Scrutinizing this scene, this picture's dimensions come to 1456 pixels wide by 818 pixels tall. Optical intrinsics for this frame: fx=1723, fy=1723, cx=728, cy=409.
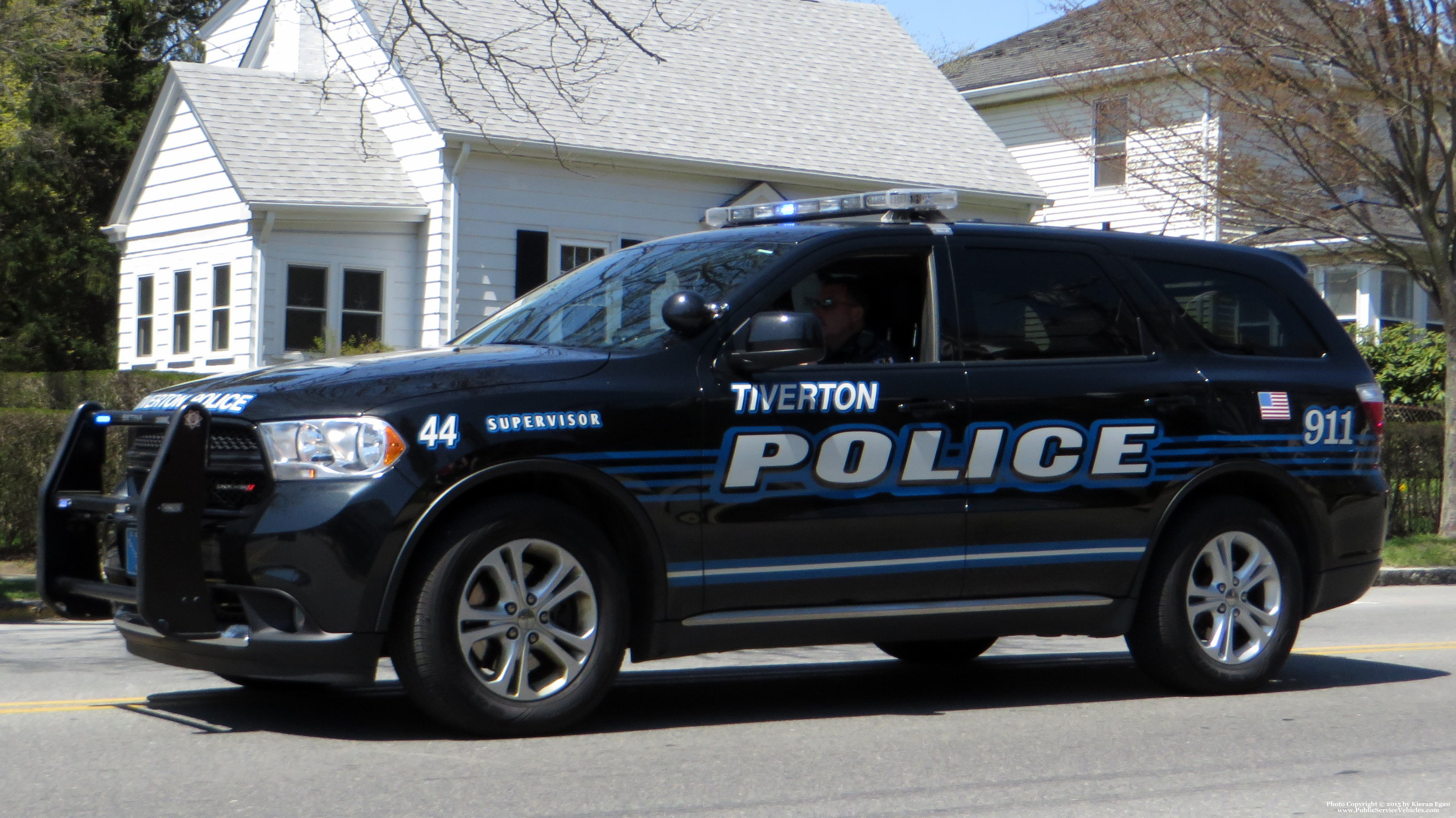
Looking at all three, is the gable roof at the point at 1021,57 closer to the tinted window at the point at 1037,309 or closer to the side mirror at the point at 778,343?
the tinted window at the point at 1037,309

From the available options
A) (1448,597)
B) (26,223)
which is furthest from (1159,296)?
(26,223)

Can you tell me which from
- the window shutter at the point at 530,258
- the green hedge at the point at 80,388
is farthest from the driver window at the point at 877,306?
the window shutter at the point at 530,258

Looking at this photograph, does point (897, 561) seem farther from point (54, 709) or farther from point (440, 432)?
point (54, 709)

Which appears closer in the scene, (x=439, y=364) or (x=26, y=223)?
(x=439, y=364)

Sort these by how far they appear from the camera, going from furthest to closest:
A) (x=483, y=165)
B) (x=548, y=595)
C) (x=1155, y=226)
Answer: (x=1155, y=226), (x=483, y=165), (x=548, y=595)

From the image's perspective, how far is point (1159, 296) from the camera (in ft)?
24.1

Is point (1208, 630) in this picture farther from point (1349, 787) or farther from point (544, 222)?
point (544, 222)

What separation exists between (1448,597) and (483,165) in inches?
542

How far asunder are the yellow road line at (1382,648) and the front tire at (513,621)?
15.8 feet

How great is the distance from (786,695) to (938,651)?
49.7 inches

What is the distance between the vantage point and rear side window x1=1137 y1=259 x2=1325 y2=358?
741cm

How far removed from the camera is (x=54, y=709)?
21.9ft

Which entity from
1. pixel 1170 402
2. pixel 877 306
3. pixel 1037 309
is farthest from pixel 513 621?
pixel 1170 402

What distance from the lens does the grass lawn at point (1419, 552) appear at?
15.4 m
